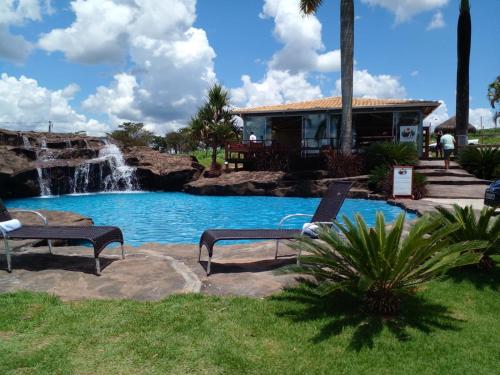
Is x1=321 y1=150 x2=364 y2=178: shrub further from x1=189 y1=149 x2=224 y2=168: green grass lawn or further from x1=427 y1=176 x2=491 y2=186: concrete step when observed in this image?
x1=189 y1=149 x2=224 y2=168: green grass lawn

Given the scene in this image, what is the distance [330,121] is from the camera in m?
24.2

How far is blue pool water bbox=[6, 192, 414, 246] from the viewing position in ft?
35.7

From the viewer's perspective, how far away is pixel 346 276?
3.78 metres

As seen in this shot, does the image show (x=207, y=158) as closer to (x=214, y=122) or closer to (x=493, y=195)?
(x=214, y=122)

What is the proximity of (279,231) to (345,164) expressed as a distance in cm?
1404

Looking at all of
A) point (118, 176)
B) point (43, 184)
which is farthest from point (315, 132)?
point (43, 184)

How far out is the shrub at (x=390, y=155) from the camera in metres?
18.0

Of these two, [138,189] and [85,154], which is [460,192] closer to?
[138,189]

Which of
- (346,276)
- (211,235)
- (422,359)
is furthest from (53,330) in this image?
(422,359)

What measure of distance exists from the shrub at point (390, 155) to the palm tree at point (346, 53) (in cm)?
111

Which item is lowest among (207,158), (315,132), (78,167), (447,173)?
(447,173)

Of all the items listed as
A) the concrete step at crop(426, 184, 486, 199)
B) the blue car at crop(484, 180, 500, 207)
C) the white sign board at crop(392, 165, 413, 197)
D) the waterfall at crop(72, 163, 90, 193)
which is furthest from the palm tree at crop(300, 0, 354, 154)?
the waterfall at crop(72, 163, 90, 193)

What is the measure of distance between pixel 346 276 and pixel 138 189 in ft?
69.8

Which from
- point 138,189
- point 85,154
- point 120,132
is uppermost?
point 120,132
